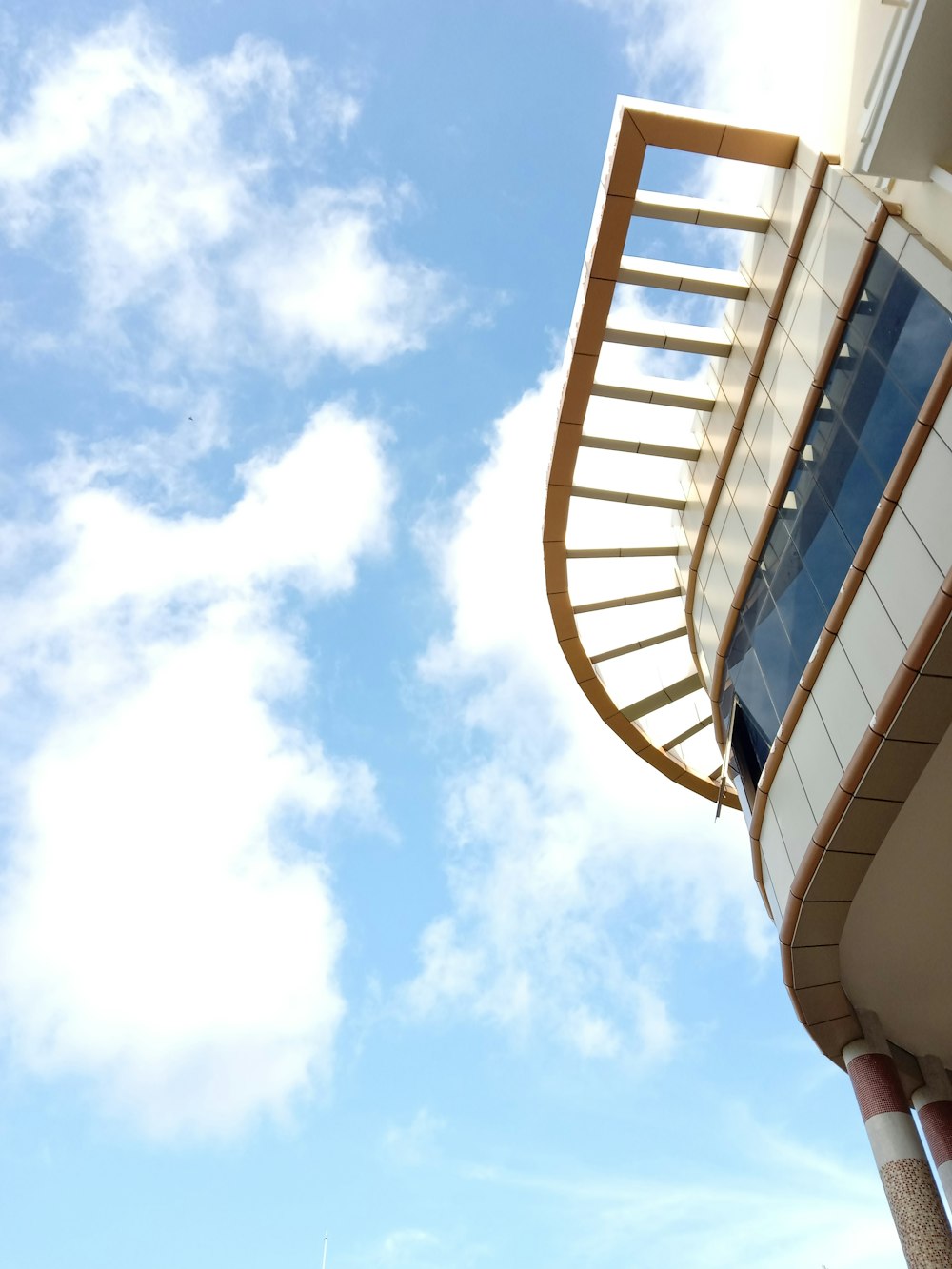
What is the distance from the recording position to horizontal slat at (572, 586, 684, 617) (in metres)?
18.7

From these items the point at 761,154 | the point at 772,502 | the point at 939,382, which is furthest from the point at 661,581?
the point at 939,382

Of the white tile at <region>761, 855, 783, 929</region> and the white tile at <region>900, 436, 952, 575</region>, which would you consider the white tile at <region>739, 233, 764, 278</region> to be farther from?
the white tile at <region>761, 855, 783, 929</region>

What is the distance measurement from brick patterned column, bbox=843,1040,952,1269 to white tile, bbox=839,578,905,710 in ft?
18.2

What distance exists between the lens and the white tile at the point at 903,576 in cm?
Answer: 973

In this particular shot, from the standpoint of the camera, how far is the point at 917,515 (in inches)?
392

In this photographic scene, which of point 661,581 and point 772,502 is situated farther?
point 661,581

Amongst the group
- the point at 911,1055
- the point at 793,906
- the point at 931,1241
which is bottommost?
the point at 931,1241

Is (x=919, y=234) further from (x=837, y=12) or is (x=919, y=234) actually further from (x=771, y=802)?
(x=771, y=802)

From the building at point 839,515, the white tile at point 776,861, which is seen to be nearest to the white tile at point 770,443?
the building at point 839,515

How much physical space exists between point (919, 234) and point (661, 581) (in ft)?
29.4

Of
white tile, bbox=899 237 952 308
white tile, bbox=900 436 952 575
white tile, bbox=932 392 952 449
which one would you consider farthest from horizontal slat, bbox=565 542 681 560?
white tile, bbox=932 392 952 449

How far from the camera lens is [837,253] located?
1211 cm

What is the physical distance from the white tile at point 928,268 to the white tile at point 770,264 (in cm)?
301

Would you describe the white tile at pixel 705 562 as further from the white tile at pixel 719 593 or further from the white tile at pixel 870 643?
the white tile at pixel 870 643
